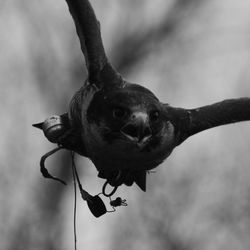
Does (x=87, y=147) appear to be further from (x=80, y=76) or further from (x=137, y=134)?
(x=80, y=76)

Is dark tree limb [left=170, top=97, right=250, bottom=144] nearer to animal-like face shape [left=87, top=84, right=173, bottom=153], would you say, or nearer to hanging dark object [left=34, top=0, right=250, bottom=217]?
hanging dark object [left=34, top=0, right=250, bottom=217]

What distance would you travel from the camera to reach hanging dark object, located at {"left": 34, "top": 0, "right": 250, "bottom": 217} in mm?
3479

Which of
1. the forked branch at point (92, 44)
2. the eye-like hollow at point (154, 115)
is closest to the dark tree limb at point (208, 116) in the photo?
the eye-like hollow at point (154, 115)

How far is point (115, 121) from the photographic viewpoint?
11.4ft

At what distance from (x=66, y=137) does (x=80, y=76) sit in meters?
3.95

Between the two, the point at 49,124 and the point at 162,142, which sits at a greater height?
the point at 49,124

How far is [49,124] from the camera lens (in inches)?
154

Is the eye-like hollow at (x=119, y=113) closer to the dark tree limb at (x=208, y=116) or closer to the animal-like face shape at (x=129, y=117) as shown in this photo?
the animal-like face shape at (x=129, y=117)

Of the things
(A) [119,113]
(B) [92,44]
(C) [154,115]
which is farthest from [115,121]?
(B) [92,44]

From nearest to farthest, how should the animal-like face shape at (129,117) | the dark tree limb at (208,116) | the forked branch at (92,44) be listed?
the animal-like face shape at (129,117) < the forked branch at (92,44) < the dark tree limb at (208,116)

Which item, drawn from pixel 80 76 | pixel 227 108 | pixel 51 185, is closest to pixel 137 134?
pixel 227 108

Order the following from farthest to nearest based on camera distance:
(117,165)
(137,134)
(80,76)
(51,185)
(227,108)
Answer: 1. (80,76)
2. (51,185)
3. (227,108)
4. (117,165)
5. (137,134)

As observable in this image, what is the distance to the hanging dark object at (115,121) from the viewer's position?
11.4 ft

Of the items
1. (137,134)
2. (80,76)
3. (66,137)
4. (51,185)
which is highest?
(80,76)
